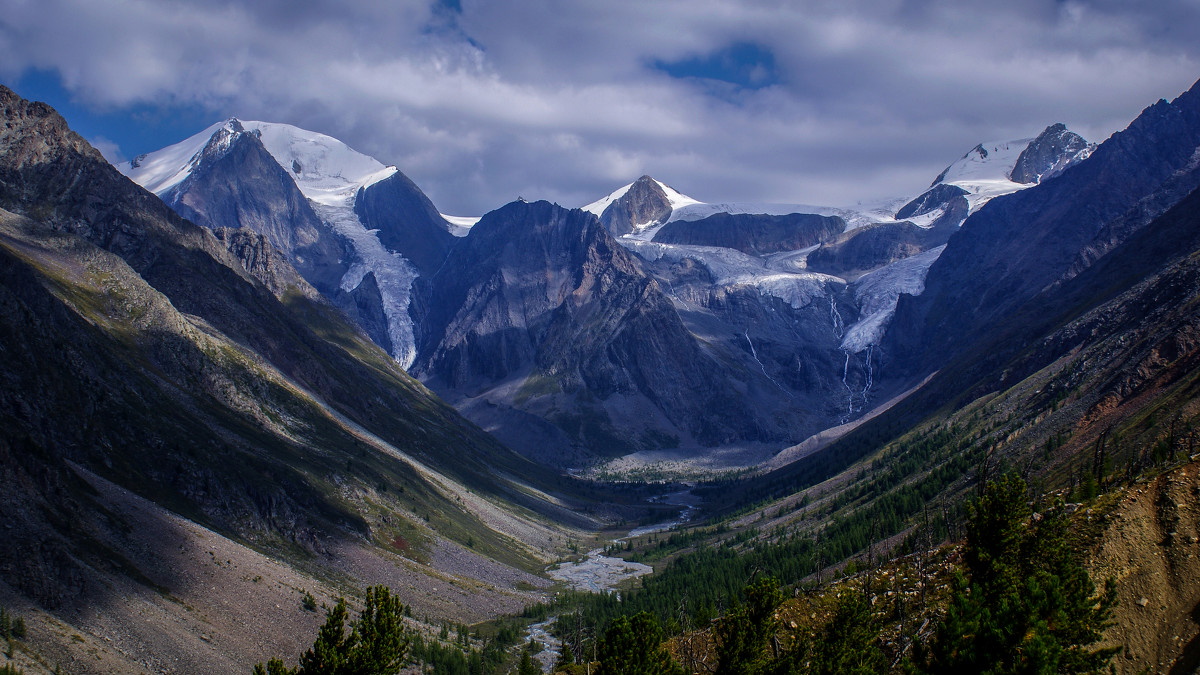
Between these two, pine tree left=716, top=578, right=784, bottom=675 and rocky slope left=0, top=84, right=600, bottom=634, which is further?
rocky slope left=0, top=84, right=600, bottom=634

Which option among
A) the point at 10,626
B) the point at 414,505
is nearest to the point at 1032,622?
the point at 10,626

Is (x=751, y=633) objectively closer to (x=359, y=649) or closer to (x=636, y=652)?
(x=636, y=652)

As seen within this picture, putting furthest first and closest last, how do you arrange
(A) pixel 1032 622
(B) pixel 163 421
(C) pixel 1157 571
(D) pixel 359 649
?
(B) pixel 163 421, (D) pixel 359 649, (C) pixel 1157 571, (A) pixel 1032 622

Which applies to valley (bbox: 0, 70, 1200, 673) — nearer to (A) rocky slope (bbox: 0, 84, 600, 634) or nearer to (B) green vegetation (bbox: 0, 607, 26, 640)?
(A) rocky slope (bbox: 0, 84, 600, 634)

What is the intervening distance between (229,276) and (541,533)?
90.6 m

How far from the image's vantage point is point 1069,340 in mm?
176250

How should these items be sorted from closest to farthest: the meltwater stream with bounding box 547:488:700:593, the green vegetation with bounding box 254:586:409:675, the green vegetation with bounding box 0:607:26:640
→ the green vegetation with bounding box 254:586:409:675
the green vegetation with bounding box 0:607:26:640
the meltwater stream with bounding box 547:488:700:593

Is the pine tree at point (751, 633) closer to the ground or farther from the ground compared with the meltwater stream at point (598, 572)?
farther from the ground

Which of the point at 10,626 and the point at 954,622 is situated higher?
the point at 954,622

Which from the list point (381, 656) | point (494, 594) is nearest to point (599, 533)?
point (494, 594)

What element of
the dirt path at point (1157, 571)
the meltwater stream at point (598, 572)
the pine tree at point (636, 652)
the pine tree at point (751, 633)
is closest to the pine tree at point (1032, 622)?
the dirt path at point (1157, 571)

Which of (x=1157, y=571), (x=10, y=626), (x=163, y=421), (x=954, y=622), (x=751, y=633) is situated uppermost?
(x=163, y=421)

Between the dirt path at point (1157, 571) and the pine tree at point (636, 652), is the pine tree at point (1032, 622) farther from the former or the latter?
the pine tree at point (636, 652)

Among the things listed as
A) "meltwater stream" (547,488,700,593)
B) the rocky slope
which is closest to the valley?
the rocky slope
